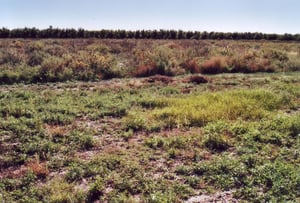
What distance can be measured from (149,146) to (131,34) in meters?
45.0

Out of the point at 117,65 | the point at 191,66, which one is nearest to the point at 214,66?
the point at 191,66

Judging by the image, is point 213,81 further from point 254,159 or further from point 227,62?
point 254,159

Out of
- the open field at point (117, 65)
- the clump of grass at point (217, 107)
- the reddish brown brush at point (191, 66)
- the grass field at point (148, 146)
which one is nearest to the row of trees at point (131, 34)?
the open field at point (117, 65)

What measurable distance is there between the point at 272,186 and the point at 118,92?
882 centimetres

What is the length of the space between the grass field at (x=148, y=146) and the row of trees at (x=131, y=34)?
3509 cm

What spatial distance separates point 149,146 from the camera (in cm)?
904

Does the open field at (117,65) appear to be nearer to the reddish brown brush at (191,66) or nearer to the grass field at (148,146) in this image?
the reddish brown brush at (191,66)

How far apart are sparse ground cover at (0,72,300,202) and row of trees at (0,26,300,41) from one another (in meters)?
35.5

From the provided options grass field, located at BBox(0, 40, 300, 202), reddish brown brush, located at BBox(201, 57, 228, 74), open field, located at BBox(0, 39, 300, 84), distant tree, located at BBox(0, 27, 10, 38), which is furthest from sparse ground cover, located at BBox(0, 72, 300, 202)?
distant tree, located at BBox(0, 27, 10, 38)

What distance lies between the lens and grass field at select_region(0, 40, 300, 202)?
22.1 ft

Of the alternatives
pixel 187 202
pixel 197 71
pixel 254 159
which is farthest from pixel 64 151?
pixel 197 71

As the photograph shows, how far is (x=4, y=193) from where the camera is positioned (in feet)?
21.8

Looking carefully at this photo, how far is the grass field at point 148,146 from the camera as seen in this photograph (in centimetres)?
675

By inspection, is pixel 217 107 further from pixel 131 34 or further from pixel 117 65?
pixel 131 34
